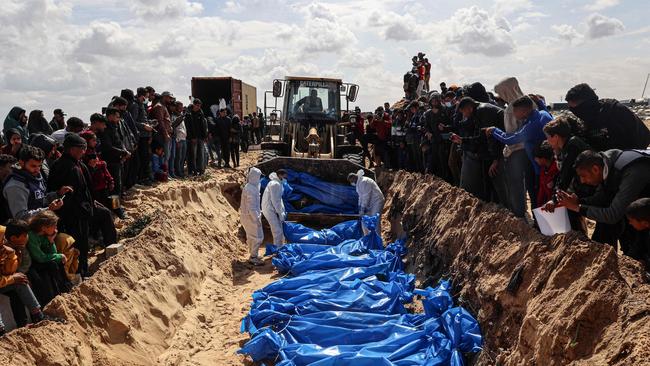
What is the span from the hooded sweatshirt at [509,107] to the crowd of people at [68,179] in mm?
4662

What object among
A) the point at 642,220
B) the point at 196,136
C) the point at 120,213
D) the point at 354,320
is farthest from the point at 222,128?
the point at 642,220

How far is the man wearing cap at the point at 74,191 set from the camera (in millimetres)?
6086

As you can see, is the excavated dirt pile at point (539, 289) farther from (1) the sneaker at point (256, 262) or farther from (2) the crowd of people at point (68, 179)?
(2) the crowd of people at point (68, 179)

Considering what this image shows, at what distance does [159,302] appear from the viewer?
6.66m

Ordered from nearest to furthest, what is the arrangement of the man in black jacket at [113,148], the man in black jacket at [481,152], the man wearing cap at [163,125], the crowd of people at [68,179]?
the crowd of people at [68,179] < the man in black jacket at [481,152] < the man in black jacket at [113,148] < the man wearing cap at [163,125]

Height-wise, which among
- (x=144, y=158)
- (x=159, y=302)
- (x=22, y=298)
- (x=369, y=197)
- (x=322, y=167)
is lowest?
(x=159, y=302)

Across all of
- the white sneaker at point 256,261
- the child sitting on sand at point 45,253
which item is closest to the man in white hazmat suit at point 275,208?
the white sneaker at point 256,261

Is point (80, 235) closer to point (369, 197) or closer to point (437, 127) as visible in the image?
point (369, 197)

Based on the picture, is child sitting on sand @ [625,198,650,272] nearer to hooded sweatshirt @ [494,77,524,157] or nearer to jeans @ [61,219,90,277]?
hooded sweatshirt @ [494,77,524,157]

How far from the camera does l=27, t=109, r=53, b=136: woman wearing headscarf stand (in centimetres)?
877

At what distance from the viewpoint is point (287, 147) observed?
14289mm

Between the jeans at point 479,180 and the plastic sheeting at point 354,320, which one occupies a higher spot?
the jeans at point 479,180

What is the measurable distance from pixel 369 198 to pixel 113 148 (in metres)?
4.82

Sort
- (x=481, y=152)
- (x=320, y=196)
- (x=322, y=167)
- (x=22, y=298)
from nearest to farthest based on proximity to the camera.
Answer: (x=22, y=298) < (x=481, y=152) < (x=320, y=196) < (x=322, y=167)
